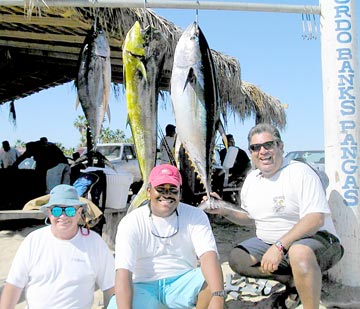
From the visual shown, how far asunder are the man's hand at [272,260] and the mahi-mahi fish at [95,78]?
63.8 inches

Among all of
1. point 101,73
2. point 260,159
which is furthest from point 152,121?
point 260,159

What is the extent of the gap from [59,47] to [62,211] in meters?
4.69

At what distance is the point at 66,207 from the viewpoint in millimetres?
2658

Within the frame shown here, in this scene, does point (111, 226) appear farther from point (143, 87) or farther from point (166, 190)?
point (166, 190)

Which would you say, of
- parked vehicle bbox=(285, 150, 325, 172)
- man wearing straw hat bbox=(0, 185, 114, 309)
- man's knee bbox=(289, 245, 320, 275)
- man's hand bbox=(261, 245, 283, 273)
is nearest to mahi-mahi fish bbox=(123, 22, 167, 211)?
man wearing straw hat bbox=(0, 185, 114, 309)

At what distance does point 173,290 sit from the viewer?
296 cm

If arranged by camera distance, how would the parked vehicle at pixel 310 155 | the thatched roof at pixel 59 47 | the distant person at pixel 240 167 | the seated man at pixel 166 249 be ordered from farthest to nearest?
the parked vehicle at pixel 310 155, the distant person at pixel 240 167, the thatched roof at pixel 59 47, the seated man at pixel 166 249

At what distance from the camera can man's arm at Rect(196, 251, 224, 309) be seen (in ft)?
8.82

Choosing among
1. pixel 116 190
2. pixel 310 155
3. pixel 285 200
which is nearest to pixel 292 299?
pixel 285 200

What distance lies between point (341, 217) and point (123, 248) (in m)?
2.16

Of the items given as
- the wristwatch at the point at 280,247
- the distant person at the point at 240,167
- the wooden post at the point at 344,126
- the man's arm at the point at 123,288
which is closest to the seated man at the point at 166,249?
the man's arm at the point at 123,288

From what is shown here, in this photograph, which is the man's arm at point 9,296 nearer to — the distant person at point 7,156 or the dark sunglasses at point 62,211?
the dark sunglasses at point 62,211

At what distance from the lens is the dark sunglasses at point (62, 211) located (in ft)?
8.70

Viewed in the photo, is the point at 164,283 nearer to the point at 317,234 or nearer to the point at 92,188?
the point at 317,234
